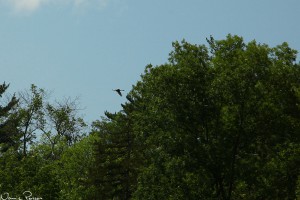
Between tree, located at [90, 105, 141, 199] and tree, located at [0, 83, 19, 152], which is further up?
tree, located at [0, 83, 19, 152]

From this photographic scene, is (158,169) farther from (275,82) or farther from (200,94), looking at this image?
(275,82)

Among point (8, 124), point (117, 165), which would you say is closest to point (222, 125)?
point (117, 165)

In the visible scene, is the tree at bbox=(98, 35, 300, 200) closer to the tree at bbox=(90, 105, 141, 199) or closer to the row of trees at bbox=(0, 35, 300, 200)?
the row of trees at bbox=(0, 35, 300, 200)

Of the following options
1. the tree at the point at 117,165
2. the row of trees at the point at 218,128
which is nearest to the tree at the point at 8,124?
the tree at the point at 117,165

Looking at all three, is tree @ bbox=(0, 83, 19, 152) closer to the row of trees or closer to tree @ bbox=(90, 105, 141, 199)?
tree @ bbox=(90, 105, 141, 199)

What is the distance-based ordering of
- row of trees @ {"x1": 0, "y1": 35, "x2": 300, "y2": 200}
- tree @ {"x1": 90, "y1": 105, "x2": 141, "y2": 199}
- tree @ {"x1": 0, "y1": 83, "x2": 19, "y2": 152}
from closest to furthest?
row of trees @ {"x1": 0, "y1": 35, "x2": 300, "y2": 200} < tree @ {"x1": 90, "y1": 105, "x2": 141, "y2": 199} < tree @ {"x1": 0, "y1": 83, "x2": 19, "y2": 152}

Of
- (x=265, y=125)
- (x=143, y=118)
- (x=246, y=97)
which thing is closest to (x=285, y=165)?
(x=265, y=125)

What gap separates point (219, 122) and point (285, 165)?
4.62 meters

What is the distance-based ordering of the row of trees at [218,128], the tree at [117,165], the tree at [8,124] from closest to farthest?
the row of trees at [218,128] → the tree at [117,165] → the tree at [8,124]

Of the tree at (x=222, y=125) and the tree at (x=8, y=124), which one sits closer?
the tree at (x=222, y=125)

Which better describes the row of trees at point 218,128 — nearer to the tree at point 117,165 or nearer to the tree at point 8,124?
the tree at point 117,165

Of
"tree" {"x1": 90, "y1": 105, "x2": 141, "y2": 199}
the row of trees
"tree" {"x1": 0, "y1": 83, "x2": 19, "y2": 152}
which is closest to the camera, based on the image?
the row of trees

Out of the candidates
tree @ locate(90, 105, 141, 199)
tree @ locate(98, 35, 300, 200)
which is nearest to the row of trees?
tree @ locate(98, 35, 300, 200)

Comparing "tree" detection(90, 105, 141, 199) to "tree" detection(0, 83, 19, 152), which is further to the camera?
"tree" detection(0, 83, 19, 152)
